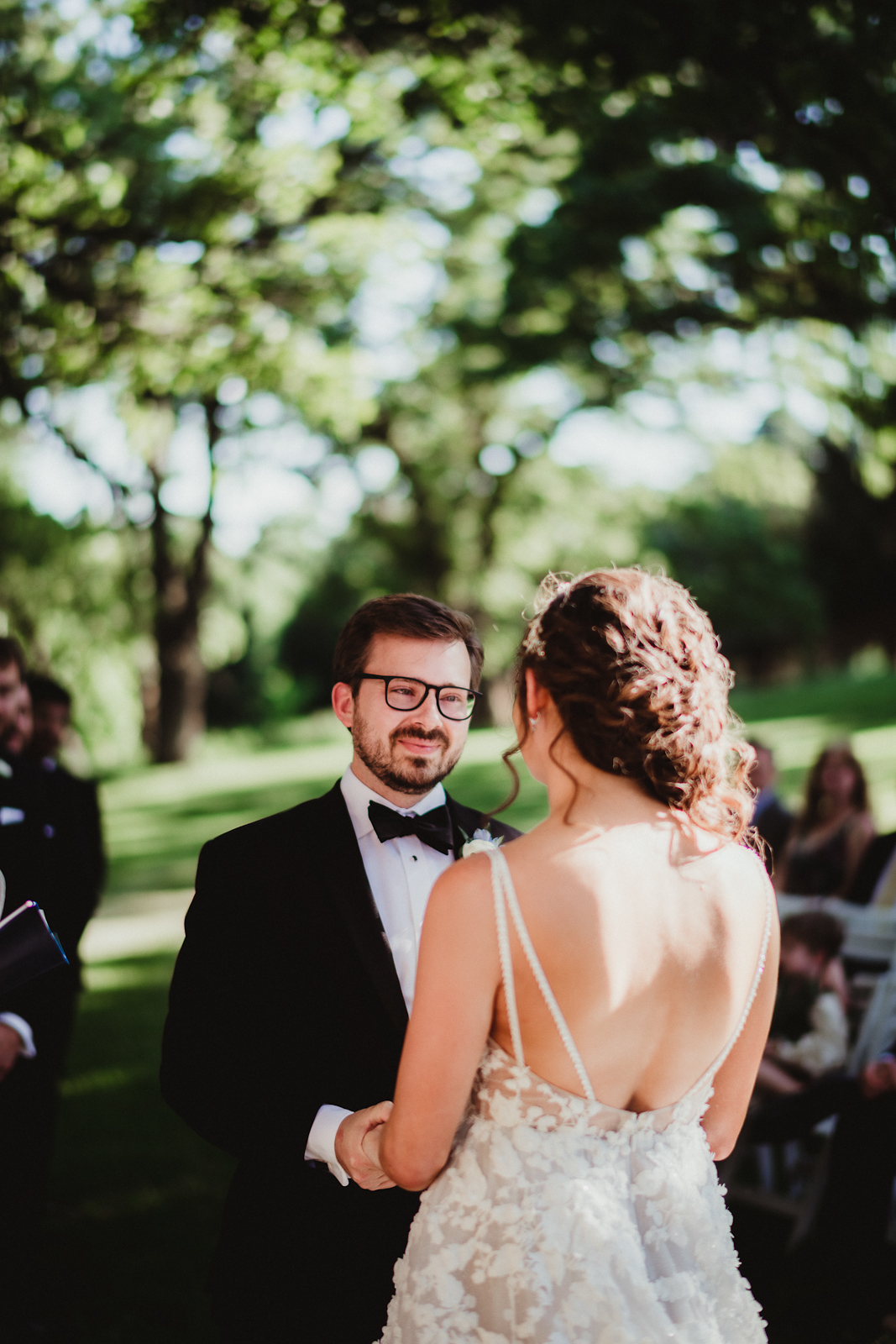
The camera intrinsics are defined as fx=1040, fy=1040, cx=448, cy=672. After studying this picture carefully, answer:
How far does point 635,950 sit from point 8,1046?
247 centimetres

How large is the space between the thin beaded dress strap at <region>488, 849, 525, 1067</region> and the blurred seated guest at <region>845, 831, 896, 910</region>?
398cm

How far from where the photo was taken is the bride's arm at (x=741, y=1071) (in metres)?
1.96

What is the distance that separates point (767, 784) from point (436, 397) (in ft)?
65.1

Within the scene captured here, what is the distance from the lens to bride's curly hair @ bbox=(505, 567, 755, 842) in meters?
1.74

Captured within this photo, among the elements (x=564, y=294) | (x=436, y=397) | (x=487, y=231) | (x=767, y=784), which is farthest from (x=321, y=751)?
(x=767, y=784)

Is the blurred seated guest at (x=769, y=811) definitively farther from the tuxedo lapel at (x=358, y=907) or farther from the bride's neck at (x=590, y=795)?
the bride's neck at (x=590, y=795)

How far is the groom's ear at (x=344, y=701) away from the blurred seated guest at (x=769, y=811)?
406cm

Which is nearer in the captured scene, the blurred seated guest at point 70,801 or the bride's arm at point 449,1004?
the bride's arm at point 449,1004

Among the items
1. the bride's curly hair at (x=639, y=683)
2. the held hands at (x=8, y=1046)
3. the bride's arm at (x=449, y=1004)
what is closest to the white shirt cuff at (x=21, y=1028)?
the held hands at (x=8, y=1046)

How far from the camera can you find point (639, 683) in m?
1.72

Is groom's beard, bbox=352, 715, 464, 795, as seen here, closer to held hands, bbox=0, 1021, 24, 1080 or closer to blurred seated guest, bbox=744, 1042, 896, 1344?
held hands, bbox=0, 1021, 24, 1080

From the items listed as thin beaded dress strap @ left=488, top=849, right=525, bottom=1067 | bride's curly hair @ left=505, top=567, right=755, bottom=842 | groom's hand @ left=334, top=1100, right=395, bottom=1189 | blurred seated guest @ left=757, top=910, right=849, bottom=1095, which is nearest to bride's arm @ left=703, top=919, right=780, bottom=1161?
bride's curly hair @ left=505, top=567, right=755, bottom=842

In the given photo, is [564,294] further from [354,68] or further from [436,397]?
[436,397]

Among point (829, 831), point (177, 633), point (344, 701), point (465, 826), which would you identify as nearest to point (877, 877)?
point (829, 831)
